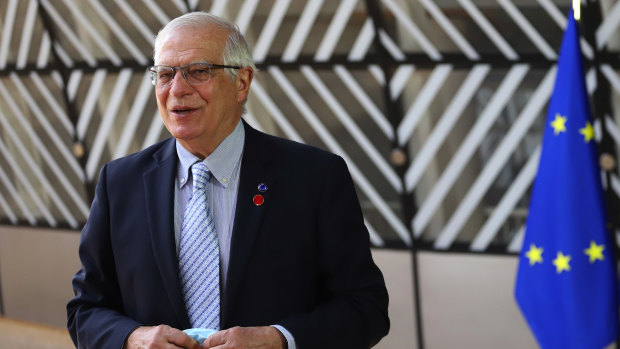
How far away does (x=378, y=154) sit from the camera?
750 cm

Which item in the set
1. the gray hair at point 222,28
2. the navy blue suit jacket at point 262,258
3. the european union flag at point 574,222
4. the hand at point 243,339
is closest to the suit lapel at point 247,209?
the navy blue suit jacket at point 262,258

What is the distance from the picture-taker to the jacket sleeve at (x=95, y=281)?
8.45 feet

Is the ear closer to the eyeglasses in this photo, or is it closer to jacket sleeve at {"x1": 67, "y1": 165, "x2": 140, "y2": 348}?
the eyeglasses

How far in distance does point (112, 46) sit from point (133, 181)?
639 centimetres

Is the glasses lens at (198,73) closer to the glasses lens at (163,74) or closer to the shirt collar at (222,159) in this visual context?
the glasses lens at (163,74)

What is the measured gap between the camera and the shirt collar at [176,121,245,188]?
2.55 meters

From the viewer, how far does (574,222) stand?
534 centimetres

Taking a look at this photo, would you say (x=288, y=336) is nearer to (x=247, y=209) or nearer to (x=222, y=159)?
(x=247, y=209)

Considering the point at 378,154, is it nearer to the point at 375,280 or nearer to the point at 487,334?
the point at 487,334

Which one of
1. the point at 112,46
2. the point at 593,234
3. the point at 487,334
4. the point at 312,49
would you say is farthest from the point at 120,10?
the point at 593,234

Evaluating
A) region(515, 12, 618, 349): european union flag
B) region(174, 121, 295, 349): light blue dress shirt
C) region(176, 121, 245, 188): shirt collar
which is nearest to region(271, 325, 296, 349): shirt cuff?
region(174, 121, 295, 349): light blue dress shirt

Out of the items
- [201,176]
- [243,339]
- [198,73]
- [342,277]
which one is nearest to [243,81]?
[198,73]

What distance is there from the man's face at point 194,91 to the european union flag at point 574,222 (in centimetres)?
330

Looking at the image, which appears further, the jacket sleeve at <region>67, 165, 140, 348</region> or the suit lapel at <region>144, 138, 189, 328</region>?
the jacket sleeve at <region>67, 165, 140, 348</region>
